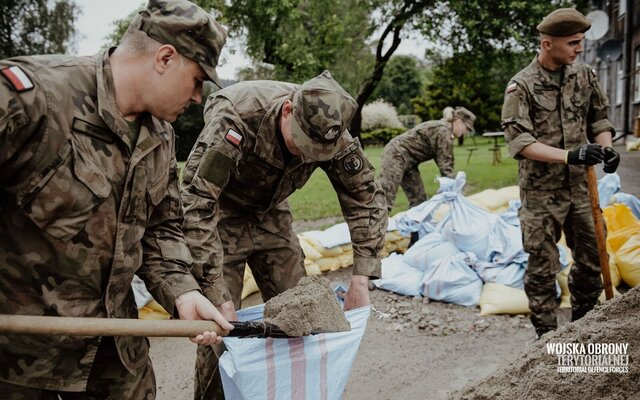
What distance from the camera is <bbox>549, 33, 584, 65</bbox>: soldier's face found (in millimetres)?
3242

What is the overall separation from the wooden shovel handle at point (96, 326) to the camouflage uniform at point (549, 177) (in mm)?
2428

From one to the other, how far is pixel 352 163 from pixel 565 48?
1.70 meters

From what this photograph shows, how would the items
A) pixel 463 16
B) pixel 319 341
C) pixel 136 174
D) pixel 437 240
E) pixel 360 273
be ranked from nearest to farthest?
pixel 136 174, pixel 319 341, pixel 360 273, pixel 437 240, pixel 463 16

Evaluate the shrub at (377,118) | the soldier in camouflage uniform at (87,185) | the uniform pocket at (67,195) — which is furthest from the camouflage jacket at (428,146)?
the shrub at (377,118)

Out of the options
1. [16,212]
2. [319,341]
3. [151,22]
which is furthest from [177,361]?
[151,22]

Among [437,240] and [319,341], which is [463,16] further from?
[319,341]

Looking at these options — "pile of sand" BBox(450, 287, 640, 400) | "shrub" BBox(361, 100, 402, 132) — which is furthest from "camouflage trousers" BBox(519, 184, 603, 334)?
"shrub" BBox(361, 100, 402, 132)

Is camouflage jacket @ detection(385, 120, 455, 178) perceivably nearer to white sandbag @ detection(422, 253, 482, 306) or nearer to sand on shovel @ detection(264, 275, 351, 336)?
white sandbag @ detection(422, 253, 482, 306)

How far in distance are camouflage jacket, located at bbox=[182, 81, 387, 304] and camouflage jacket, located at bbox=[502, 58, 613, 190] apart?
4.03 feet

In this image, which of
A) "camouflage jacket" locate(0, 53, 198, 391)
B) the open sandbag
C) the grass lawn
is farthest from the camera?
the grass lawn

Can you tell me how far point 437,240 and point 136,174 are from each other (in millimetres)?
3824

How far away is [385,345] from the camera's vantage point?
12.5 feet

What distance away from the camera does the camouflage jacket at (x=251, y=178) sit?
7.18 feet

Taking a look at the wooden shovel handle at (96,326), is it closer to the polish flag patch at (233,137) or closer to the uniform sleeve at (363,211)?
the polish flag patch at (233,137)
